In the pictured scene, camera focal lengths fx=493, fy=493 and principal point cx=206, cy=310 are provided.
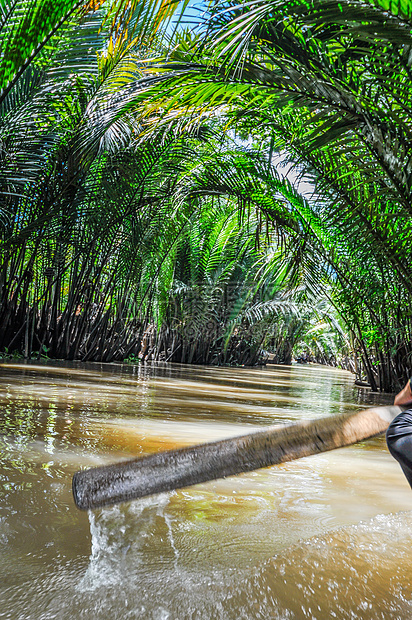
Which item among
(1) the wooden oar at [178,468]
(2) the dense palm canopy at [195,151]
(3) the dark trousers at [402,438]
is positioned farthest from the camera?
(2) the dense palm canopy at [195,151]

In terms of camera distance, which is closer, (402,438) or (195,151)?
(402,438)

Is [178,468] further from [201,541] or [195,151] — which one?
[195,151]

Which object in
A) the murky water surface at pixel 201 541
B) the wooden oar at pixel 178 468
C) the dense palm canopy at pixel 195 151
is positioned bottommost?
the murky water surface at pixel 201 541

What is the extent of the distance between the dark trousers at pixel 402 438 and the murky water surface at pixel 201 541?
0.28 metres

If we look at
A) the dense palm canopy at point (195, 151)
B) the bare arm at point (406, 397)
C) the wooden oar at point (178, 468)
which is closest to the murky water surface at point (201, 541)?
the wooden oar at point (178, 468)

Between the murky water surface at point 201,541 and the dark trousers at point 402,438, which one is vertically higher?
the dark trousers at point 402,438

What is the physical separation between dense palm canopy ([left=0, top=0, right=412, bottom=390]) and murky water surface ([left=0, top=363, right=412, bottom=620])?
→ 2.02 meters

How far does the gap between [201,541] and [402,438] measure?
1.83ft

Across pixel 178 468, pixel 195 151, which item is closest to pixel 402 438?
pixel 178 468

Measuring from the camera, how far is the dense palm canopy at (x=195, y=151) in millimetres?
3082

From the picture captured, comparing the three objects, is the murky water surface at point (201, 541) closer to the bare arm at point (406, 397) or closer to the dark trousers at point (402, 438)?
the dark trousers at point (402, 438)

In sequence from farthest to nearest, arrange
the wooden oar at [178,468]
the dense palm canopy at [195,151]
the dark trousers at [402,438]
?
the dense palm canopy at [195,151], the dark trousers at [402,438], the wooden oar at [178,468]

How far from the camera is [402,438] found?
1.12m

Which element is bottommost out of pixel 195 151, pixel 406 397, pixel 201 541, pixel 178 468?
pixel 201 541
